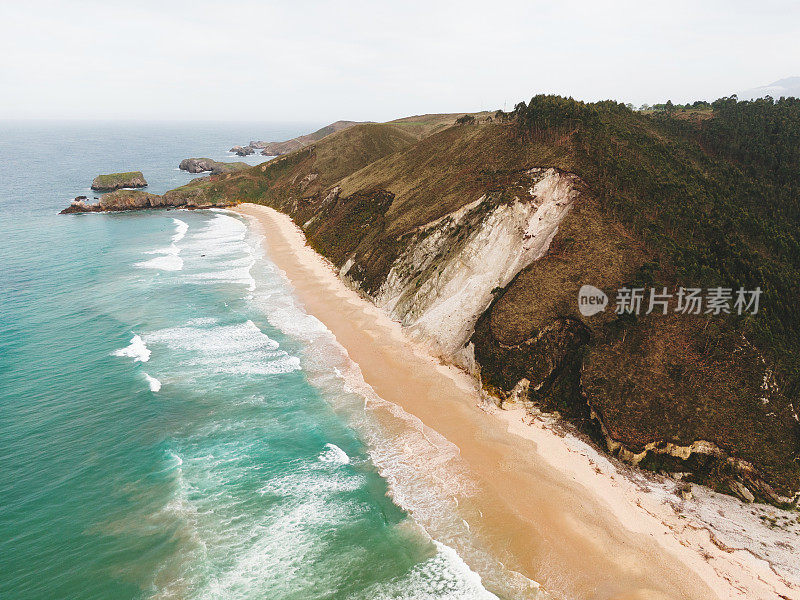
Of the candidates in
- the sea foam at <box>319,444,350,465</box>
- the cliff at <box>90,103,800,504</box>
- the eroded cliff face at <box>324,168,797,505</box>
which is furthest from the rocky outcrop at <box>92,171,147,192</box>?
the sea foam at <box>319,444,350,465</box>

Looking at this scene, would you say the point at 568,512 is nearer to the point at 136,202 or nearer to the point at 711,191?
the point at 711,191

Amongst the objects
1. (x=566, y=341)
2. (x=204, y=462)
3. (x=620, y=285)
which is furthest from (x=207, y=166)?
(x=620, y=285)

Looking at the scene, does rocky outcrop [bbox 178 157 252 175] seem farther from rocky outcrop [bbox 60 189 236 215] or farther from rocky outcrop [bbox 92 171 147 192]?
rocky outcrop [bbox 60 189 236 215]

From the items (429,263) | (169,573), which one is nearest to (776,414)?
(429,263)

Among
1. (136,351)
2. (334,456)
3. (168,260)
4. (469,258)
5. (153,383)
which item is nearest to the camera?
(334,456)

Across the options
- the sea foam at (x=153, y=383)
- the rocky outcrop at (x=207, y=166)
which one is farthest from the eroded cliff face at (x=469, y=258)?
the rocky outcrop at (x=207, y=166)

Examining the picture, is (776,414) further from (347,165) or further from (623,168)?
(347,165)
